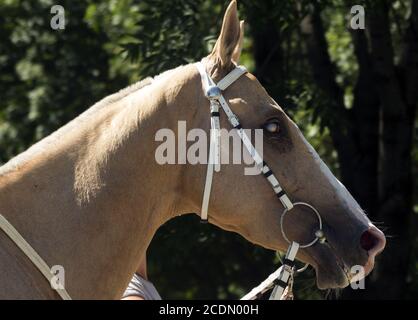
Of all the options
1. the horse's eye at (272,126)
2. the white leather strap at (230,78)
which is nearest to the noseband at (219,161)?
the white leather strap at (230,78)

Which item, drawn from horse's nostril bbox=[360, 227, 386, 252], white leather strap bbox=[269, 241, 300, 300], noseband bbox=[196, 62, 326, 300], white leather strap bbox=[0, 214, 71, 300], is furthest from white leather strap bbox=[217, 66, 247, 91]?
white leather strap bbox=[0, 214, 71, 300]

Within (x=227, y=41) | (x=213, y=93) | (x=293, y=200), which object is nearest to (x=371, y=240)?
(x=293, y=200)

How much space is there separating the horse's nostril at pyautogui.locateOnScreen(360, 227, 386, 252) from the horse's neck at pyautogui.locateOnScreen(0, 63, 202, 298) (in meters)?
0.84

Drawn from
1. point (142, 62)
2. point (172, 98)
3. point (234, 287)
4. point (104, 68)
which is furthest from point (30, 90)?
point (172, 98)

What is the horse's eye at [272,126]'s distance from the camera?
159 inches

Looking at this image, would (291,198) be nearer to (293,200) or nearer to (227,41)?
(293,200)

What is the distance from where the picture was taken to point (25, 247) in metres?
3.69

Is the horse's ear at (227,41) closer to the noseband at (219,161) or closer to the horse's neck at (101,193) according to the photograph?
the noseband at (219,161)

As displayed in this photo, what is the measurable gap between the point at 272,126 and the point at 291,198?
0.32m

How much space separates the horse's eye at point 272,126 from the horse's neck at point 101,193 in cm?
38
